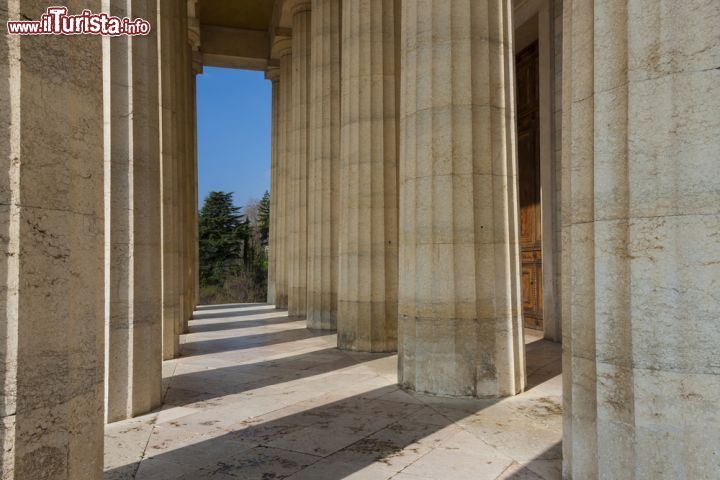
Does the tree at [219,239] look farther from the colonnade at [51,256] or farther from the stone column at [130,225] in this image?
the colonnade at [51,256]

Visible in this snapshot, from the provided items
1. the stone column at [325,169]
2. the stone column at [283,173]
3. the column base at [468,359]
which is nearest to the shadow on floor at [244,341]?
the stone column at [325,169]

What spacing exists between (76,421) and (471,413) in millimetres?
6000

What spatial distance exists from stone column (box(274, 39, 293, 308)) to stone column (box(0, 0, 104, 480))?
25.4 meters

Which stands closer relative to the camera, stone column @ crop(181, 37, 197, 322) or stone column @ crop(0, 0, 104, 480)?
stone column @ crop(0, 0, 104, 480)

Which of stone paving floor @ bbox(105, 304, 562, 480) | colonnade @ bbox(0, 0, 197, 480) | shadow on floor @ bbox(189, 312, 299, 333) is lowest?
shadow on floor @ bbox(189, 312, 299, 333)

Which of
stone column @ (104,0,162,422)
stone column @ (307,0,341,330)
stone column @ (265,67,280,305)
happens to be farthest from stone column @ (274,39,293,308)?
stone column @ (104,0,162,422)

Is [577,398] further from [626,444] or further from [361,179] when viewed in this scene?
[361,179]

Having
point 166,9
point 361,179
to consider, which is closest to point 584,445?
point 361,179

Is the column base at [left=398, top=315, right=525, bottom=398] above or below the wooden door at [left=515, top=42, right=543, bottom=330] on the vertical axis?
below

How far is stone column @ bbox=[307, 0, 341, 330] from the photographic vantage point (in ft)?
63.6

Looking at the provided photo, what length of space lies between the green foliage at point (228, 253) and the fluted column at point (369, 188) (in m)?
40.5

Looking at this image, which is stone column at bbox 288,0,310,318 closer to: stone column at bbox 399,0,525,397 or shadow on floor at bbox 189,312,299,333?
shadow on floor at bbox 189,312,299,333

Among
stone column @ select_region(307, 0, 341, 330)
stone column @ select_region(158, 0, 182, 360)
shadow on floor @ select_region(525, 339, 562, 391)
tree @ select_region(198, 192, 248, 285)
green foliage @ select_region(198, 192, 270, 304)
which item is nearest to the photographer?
shadow on floor @ select_region(525, 339, 562, 391)

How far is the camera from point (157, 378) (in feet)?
29.0
